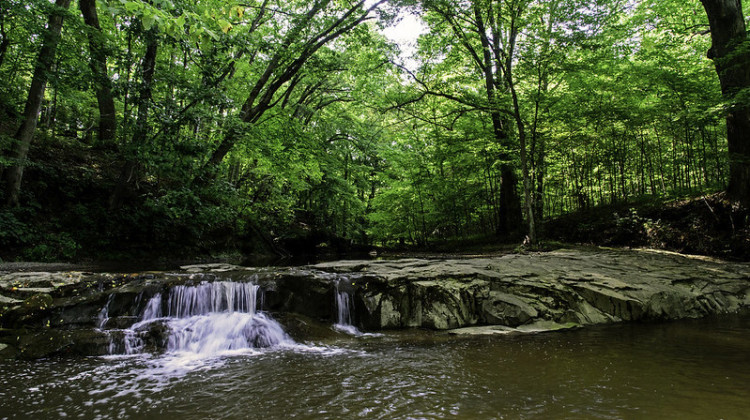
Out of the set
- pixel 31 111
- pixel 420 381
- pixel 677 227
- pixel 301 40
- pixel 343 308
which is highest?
pixel 301 40

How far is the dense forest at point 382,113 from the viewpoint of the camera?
855 centimetres

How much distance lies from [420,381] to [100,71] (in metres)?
9.98

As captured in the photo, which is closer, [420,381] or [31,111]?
[420,381]

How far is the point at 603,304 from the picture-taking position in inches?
225

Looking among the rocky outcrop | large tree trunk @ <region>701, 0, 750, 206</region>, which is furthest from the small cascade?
large tree trunk @ <region>701, 0, 750, 206</region>

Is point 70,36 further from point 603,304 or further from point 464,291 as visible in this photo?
point 603,304

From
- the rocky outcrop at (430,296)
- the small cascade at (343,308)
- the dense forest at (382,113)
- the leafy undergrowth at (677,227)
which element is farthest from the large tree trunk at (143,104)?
the leafy undergrowth at (677,227)

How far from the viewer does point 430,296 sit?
5.81 metres

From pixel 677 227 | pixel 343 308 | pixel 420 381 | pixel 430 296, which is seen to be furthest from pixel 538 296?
pixel 677 227

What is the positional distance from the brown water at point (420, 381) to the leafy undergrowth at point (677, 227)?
468cm

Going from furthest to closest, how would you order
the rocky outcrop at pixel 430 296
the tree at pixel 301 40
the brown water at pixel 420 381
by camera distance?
the tree at pixel 301 40
the rocky outcrop at pixel 430 296
the brown water at pixel 420 381

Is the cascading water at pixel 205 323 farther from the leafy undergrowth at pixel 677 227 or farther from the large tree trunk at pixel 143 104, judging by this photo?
the leafy undergrowth at pixel 677 227

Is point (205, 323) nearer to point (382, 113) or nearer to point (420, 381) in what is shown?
point (420, 381)

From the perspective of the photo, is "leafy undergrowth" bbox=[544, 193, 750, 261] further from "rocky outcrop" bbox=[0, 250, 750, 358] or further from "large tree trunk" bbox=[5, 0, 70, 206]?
"large tree trunk" bbox=[5, 0, 70, 206]
